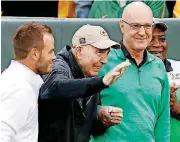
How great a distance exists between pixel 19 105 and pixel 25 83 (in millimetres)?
150

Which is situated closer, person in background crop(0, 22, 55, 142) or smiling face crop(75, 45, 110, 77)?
person in background crop(0, 22, 55, 142)

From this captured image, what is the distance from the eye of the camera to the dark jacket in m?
3.64

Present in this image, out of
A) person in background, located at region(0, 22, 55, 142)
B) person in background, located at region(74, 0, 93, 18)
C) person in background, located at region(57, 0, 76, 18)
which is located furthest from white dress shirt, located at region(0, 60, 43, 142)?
person in background, located at region(57, 0, 76, 18)

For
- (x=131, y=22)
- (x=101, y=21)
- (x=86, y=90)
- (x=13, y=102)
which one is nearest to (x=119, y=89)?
(x=131, y=22)

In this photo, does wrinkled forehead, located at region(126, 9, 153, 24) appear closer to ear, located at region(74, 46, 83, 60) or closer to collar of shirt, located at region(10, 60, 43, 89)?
ear, located at region(74, 46, 83, 60)

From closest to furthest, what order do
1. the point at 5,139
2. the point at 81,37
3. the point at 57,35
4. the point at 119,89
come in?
the point at 5,139 < the point at 81,37 < the point at 119,89 < the point at 57,35

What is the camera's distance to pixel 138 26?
4539mm

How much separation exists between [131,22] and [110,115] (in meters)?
0.76

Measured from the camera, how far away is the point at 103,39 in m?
4.09

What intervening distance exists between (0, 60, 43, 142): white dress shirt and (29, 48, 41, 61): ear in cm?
7

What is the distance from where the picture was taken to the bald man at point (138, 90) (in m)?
4.37

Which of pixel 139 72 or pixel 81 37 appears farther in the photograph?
pixel 139 72

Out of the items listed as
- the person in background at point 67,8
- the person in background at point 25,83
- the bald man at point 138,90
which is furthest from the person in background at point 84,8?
the person in background at point 25,83

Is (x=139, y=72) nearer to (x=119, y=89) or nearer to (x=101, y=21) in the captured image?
(x=119, y=89)
